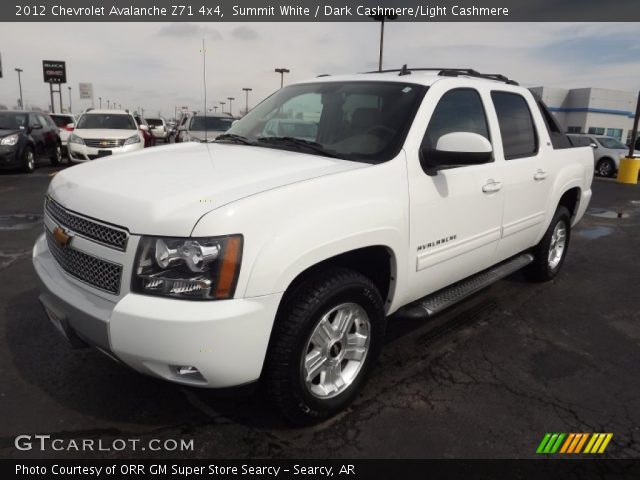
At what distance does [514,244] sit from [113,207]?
3.17 meters

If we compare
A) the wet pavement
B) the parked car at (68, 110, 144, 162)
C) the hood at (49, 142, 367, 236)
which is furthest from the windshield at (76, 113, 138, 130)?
the hood at (49, 142, 367, 236)

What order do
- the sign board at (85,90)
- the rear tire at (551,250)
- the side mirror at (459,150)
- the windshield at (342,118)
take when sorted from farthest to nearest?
the sign board at (85,90) < the rear tire at (551,250) < the windshield at (342,118) < the side mirror at (459,150)

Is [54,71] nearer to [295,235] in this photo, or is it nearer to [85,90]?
[85,90]

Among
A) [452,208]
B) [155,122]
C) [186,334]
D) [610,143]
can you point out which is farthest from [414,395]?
[155,122]

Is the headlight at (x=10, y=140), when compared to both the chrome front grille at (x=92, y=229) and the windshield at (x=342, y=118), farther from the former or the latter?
the chrome front grille at (x=92, y=229)

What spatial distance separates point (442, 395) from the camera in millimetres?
3000

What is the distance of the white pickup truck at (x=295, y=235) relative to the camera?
212cm

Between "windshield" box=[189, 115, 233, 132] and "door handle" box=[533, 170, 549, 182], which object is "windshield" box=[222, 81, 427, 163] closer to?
"door handle" box=[533, 170, 549, 182]

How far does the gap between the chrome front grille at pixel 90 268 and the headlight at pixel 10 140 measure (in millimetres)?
11820

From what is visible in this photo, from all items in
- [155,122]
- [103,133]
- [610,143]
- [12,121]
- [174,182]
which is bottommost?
[155,122]

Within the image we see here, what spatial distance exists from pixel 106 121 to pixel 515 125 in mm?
12985

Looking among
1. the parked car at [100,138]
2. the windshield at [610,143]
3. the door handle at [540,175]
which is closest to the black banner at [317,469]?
the door handle at [540,175]

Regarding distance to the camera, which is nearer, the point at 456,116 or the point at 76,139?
the point at 456,116

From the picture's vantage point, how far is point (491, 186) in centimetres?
353
